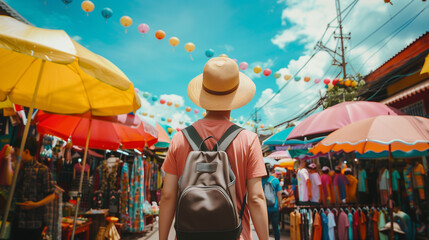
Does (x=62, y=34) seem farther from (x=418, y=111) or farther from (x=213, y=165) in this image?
(x=418, y=111)

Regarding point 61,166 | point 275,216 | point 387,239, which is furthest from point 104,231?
point 387,239

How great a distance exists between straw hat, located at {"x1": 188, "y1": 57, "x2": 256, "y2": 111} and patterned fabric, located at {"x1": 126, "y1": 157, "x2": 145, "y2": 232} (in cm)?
643

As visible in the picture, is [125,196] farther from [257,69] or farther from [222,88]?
[257,69]

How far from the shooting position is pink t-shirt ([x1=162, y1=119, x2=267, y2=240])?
1.73 meters

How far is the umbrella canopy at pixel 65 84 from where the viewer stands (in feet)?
7.41

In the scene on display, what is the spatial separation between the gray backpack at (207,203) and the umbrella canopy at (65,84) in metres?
1.28

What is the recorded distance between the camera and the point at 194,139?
176cm

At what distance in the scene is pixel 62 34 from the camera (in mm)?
2229

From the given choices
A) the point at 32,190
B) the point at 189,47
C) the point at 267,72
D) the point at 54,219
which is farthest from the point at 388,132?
the point at 267,72

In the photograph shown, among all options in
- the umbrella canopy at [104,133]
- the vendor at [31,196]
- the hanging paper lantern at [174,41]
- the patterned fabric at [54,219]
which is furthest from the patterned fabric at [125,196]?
the hanging paper lantern at [174,41]

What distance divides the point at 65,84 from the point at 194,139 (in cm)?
250

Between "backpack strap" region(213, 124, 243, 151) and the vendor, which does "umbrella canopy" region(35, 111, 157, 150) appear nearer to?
the vendor

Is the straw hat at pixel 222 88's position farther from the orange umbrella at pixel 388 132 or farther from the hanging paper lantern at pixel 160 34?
the hanging paper lantern at pixel 160 34

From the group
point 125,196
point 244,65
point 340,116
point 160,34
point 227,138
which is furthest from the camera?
point 244,65
